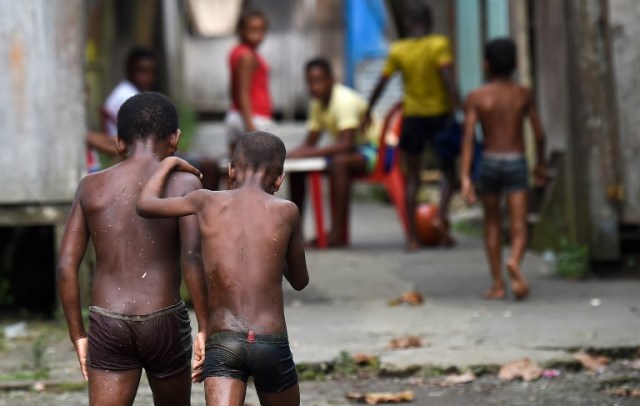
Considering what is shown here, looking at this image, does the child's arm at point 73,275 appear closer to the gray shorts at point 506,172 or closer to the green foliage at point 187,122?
the gray shorts at point 506,172

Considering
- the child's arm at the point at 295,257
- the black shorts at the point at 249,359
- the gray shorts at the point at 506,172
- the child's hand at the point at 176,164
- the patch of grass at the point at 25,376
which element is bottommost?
the patch of grass at the point at 25,376

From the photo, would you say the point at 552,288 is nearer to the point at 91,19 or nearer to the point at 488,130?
the point at 488,130

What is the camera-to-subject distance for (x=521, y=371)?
5.62 metres

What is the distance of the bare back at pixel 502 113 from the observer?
7.69m

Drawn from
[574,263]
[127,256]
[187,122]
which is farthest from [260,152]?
[187,122]

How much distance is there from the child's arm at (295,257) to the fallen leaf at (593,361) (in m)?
2.13

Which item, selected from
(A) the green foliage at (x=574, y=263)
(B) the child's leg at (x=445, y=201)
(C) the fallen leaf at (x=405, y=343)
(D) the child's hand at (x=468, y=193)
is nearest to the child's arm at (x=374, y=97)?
(B) the child's leg at (x=445, y=201)

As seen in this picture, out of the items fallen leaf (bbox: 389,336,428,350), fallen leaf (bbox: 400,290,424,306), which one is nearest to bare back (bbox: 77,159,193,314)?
fallen leaf (bbox: 389,336,428,350)

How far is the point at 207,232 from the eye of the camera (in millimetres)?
3871

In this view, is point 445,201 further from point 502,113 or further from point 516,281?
point 516,281

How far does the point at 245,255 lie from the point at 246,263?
2 cm

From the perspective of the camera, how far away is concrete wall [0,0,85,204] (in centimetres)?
696

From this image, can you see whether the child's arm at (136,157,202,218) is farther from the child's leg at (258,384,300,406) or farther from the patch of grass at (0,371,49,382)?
the patch of grass at (0,371,49,382)

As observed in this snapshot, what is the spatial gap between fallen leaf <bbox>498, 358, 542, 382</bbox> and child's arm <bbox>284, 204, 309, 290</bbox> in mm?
1835
